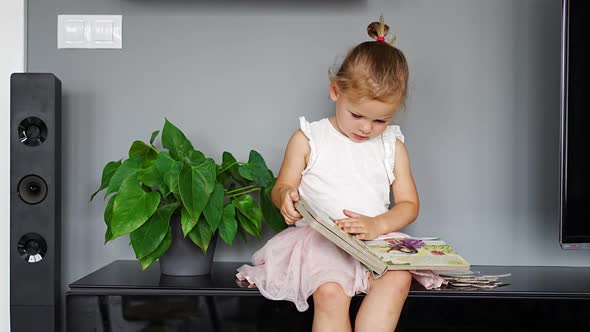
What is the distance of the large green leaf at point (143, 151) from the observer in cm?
171

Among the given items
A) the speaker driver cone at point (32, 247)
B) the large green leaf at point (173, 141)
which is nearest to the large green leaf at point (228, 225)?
the large green leaf at point (173, 141)

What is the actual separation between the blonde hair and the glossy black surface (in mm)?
438

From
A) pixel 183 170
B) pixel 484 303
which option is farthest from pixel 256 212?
pixel 484 303

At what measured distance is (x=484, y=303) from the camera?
1.44m

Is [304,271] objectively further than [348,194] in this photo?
No

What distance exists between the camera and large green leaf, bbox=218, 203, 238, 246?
159 centimetres

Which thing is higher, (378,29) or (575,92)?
(378,29)

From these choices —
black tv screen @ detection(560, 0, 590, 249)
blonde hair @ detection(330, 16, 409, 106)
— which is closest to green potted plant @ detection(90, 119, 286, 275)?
blonde hair @ detection(330, 16, 409, 106)

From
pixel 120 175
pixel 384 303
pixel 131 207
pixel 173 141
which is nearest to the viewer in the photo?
pixel 384 303

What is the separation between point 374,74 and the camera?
1.54 m

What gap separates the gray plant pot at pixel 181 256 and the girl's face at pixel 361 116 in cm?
46

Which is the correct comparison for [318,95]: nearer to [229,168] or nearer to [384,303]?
[229,168]

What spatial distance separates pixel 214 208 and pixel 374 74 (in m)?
0.47

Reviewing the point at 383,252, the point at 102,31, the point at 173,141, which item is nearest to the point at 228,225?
the point at 173,141
